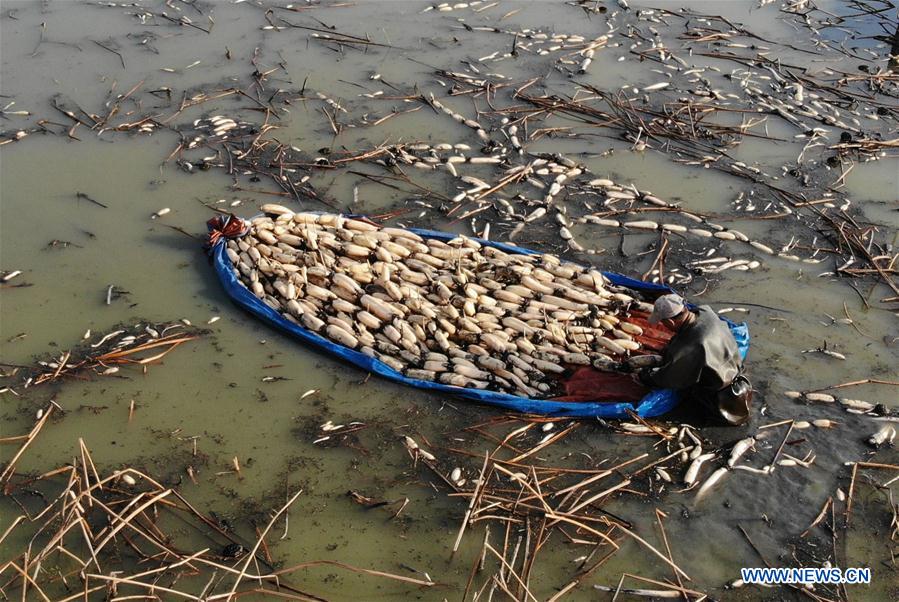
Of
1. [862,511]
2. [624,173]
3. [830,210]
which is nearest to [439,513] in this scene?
[862,511]

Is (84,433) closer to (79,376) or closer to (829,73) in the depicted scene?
(79,376)

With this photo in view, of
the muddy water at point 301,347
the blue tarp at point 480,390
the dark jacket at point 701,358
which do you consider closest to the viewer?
the muddy water at point 301,347

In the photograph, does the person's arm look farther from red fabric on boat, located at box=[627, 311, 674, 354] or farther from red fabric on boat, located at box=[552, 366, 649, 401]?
red fabric on boat, located at box=[627, 311, 674, 354]

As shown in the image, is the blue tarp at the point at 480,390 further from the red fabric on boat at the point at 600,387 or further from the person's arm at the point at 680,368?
the person's arm at the point at 680,368

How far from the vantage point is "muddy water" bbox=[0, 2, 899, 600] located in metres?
5.05

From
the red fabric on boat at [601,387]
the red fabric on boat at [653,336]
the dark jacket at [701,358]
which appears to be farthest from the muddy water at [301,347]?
the red fabric on boat at [653,336]

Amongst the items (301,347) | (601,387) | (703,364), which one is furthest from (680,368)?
(301,347)

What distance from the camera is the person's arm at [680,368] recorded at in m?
5.29

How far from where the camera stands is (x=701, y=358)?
17.3ft

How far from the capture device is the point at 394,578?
479 cm

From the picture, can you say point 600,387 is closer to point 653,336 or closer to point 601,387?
point 601,387

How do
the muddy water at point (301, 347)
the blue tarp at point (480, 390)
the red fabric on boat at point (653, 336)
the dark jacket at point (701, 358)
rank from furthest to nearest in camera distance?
the red fabric on boat at point (653, 336) → the blue tarp at point (480, 390) → the dark jacket at point (701, 358) → the muddy water at point (301, 347)

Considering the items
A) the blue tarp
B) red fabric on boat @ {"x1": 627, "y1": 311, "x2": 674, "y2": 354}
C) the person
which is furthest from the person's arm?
red fabric on boat @ {"x1": 627, "y1": 311, "x2": 674, "y2": 354}

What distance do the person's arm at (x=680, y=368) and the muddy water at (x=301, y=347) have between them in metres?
0.47
